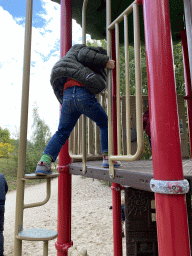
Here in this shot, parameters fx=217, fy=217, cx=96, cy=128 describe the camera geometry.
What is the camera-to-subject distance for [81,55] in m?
1.70

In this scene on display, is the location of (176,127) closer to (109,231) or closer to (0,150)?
(109,231)

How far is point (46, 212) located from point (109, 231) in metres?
3.98

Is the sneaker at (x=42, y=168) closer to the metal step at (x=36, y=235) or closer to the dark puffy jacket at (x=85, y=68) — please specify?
the metal step at (x=36, y=235)

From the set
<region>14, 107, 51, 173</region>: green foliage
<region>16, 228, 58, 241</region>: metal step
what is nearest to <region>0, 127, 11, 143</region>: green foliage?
<region>14, 107, 51, 173</region>: green foliage

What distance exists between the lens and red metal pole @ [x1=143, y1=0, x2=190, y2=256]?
33.7 inches

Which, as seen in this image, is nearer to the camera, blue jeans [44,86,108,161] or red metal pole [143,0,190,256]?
red metal pole [143,0,190,256]

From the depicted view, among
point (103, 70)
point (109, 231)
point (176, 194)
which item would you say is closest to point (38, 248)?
point (109, 231)

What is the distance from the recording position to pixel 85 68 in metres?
1.74

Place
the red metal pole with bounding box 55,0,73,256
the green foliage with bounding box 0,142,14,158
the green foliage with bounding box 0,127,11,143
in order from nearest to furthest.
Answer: the red metal pole with bounding box 55,0,73,256 → the green foliage with bounding box 0,142,14,158 → the green foliage with bounding box 0,127,11,143

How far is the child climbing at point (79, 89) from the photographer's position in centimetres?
171

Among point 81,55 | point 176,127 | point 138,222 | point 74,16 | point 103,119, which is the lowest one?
point 138,222

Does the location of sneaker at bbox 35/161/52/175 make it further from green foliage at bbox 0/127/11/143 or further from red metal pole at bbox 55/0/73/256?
green foliage at bbox 0/127/11/143

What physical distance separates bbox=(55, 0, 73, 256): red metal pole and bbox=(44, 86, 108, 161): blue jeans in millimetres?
674

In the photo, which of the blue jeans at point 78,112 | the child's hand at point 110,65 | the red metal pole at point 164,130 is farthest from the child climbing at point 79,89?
the red metal pole at point 164,130
